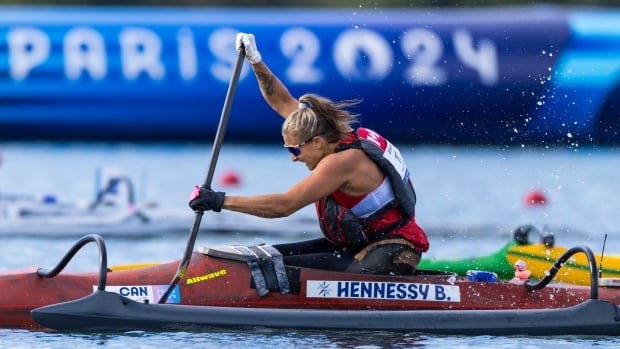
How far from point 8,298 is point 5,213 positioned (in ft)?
22.3

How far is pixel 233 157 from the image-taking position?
25.6 m

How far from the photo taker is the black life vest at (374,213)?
31.0 feet

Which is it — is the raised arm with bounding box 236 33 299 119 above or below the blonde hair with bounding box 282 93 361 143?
above

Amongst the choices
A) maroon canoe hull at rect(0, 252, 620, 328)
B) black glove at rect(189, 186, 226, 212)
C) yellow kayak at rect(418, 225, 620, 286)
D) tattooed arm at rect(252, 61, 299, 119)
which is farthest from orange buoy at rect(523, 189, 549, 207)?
black glove at rect(189, 186, 226, 212)

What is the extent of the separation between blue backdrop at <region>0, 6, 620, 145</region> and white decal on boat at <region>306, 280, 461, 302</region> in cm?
1599

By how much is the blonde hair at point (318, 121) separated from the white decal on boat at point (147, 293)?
1243mm

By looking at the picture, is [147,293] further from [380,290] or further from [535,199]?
[535,199]

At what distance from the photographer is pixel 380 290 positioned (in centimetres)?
941

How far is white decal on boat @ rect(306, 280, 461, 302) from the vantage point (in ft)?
30.8

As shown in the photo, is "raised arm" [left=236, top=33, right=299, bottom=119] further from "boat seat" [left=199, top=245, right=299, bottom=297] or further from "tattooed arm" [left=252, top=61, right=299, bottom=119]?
"boat seat" [left=199, top=245, right=299, bottom=297]

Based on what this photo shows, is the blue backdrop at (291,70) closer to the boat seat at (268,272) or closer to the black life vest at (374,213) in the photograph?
the black life vest at (374,213)

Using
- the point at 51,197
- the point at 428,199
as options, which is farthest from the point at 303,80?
the point at 51,197

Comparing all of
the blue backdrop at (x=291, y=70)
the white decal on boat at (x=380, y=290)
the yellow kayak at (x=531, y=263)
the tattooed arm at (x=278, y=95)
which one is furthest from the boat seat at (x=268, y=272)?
the blue backdrop at (x=291, y=70)

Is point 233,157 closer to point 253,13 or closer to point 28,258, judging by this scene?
point 253,13
